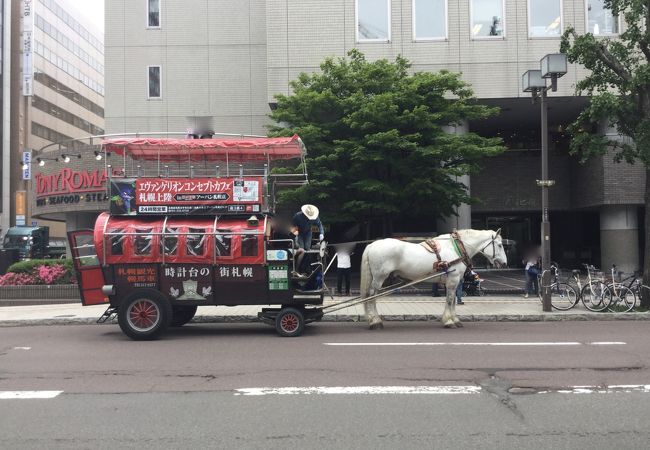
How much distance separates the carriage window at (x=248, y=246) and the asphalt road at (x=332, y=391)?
5.32ft

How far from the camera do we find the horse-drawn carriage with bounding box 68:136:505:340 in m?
10.5

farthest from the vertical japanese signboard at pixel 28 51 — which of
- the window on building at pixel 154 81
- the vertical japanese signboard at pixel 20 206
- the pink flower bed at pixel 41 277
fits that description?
the pink flower bed at pixel 41 277

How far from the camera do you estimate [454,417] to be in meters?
5.66

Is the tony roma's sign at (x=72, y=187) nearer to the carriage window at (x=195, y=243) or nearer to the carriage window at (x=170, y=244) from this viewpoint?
the carriage window at (x=170, y=244)

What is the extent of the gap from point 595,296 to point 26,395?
41.8 ft

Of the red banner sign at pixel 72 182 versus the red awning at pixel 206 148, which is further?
the red banner sign at pixel 72 182

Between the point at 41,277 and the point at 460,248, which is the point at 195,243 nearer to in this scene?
the point at 460,248

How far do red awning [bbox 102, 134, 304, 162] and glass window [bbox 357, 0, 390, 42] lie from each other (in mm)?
13967

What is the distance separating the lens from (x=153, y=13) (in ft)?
→ 86.9

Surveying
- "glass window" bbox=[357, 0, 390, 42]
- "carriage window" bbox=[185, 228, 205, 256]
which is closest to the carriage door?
"carriage window" bbox=[185, 228, 205, 256]

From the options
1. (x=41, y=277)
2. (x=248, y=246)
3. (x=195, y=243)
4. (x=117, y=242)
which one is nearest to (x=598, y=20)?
(x=248, y=246)

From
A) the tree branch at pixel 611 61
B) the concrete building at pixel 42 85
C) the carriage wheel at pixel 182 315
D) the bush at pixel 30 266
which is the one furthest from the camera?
the concrete building at pixel 42 85

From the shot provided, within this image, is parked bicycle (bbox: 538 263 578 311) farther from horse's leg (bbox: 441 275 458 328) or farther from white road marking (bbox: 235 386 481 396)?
white road marking (bbox: 235 386 481 396)

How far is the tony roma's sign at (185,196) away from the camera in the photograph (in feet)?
35.2
